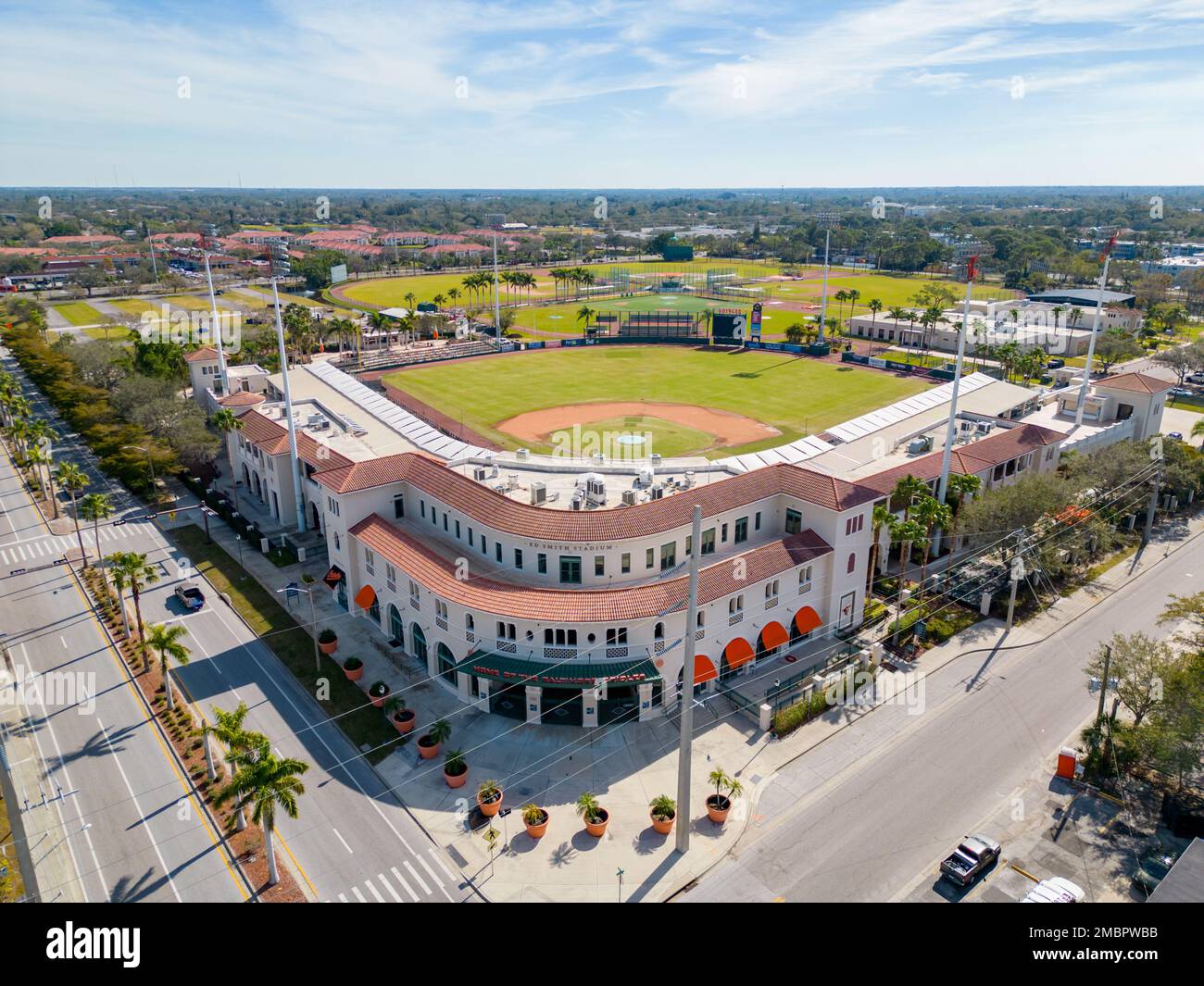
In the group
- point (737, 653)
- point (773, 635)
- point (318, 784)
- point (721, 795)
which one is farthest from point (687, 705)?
point (318, 784)

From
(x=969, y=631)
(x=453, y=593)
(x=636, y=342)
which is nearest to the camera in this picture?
(x=453, y=593)

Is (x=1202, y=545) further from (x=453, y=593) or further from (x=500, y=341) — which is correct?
(x=500, y=341)

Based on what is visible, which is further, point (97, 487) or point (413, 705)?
point (97, 487)

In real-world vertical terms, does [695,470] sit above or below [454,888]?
above

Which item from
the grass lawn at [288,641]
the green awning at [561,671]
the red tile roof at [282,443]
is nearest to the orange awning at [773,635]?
the green awning at [561,671]

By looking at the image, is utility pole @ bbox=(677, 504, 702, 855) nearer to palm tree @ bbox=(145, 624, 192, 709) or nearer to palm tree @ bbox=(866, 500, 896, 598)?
palm tree @ bbox=(866, 500, 896, 598)

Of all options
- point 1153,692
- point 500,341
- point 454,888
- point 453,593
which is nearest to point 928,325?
point 500,341

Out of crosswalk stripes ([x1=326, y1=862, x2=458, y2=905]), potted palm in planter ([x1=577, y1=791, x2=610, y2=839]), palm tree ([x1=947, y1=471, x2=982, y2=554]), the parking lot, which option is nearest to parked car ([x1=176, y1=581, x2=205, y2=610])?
crosswalk stripes ([x1=326, y1=862, x2=458, y2=905])

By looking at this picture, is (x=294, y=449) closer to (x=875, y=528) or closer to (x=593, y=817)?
(x=593, y=817)
